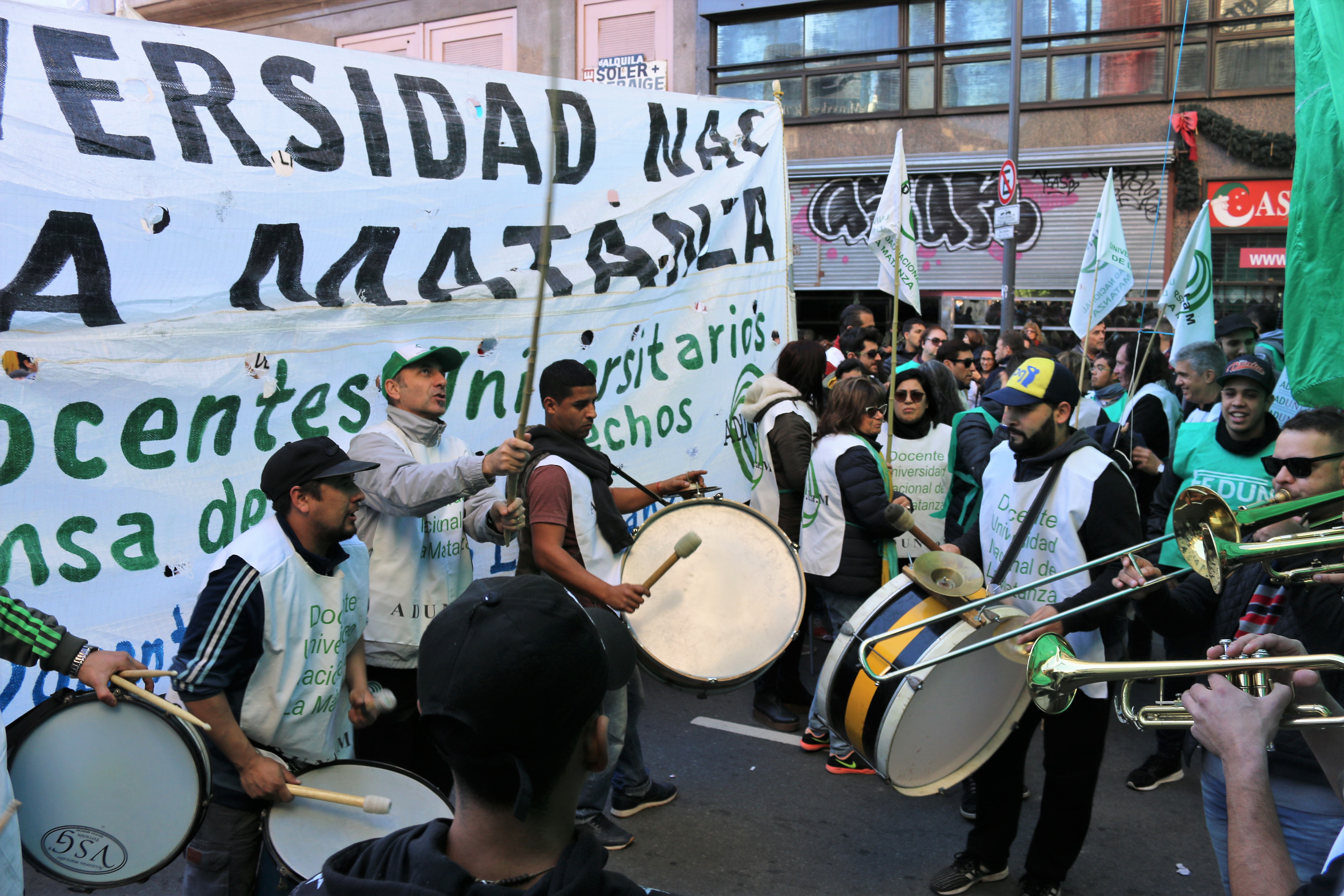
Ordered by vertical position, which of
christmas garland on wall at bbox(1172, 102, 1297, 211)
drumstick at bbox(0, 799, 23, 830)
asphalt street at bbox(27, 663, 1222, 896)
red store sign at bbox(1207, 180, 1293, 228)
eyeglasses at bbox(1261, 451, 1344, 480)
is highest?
christmas garland on wall at bbox(1172, 102, 1297, 211)

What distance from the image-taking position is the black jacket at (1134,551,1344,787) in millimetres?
2567

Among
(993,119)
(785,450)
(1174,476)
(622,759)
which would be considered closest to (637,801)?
(622,759)

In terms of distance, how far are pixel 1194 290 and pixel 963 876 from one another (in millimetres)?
4563

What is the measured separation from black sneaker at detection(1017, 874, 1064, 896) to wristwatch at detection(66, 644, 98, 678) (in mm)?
3185

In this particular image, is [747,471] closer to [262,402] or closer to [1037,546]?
[1037,546]

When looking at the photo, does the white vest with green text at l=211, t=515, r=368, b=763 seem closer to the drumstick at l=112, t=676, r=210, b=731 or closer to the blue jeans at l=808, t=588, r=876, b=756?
the drumstick at l=112, t=676, r=210, b=731

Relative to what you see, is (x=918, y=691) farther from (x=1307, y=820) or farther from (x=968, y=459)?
(x=968, y=459)

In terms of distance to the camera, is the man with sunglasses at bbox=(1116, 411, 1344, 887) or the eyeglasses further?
the eyeglasses

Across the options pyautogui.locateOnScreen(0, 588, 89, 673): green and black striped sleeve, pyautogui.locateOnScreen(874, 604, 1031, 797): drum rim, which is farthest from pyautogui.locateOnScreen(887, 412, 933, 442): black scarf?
pyautogui.locateOnScreen(0, 588, 89, 673): green and black striped sleeve

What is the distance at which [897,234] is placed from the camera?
6410 mm

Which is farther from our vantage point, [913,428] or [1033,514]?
[913,428]

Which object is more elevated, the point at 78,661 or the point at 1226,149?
the point at 1226,149

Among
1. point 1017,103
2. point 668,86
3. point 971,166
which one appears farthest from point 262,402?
point 668,86

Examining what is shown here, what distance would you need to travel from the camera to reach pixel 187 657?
2.59 metres
